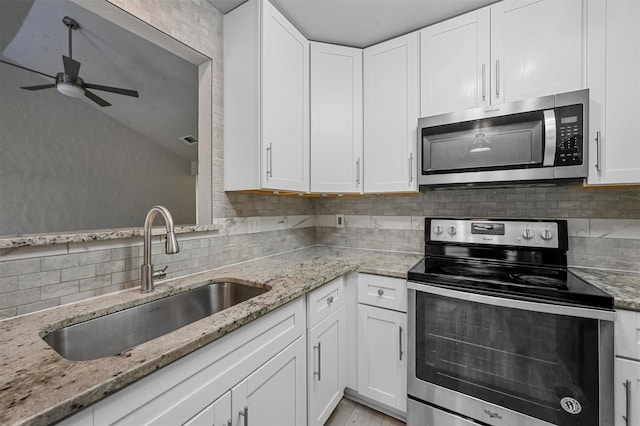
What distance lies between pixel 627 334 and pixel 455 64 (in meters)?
1.57

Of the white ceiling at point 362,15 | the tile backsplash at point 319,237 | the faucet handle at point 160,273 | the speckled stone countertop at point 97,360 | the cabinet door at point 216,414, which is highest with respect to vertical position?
the white ceiling at point 362,15

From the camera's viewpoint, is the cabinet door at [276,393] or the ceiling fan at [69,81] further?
the ceiling fan at [69,81]

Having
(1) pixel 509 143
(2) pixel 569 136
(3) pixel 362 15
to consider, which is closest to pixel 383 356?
(1) pixel 509 143

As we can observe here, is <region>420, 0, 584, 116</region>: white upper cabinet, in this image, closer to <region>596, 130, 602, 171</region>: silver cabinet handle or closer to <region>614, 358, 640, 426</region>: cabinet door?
<region>596, 130, 602, 171</region>: silver cabinet handle

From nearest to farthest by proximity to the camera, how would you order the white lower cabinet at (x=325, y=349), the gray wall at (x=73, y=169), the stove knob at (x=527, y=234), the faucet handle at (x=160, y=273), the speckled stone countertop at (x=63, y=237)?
the speckled stone countertop at (x=63, y=237), the faucet handle at (x=160, y=273), the white lower cabinet at (x=325, y=349), the stove knob at (x=527, y=234), the gray wall at (x=73, y=169)

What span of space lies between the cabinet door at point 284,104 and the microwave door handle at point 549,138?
1337mm

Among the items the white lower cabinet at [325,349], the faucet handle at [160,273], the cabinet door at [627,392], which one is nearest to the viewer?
the cabinet door at [627,392]

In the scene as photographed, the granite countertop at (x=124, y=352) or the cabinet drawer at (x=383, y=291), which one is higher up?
the granite countertop at (x=124, y=352)

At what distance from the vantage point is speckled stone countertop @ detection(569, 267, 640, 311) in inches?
42.6

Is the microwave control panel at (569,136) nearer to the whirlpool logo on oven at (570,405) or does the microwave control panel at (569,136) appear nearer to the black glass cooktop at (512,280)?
the black glass cooktop at (512,280)

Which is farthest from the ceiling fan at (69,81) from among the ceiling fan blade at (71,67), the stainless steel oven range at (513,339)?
the stainless steel oven range at (513,339)

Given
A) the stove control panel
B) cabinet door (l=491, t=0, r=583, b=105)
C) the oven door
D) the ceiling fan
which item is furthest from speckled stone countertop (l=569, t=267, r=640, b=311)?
the ceiling fan

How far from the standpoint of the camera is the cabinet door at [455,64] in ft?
5.17

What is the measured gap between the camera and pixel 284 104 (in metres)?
1.65
